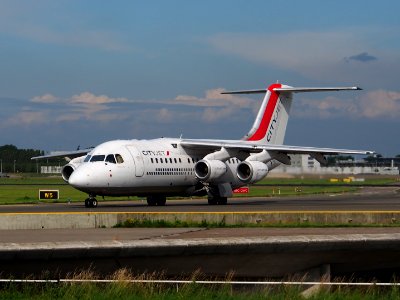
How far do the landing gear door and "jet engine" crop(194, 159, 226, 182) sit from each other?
379 centimetres

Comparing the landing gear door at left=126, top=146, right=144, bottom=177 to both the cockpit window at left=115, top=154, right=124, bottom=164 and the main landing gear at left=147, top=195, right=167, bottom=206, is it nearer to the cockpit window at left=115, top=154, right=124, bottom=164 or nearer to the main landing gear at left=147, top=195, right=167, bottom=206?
the cockpit window at left=115, top=154, right=124, bottom=164

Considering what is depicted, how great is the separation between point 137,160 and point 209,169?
408 centimetres

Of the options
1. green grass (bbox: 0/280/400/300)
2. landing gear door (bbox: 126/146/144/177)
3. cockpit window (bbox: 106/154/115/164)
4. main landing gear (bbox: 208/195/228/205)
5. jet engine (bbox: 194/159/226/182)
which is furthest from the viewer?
main landing gear (bbox: 208/195/228/205)

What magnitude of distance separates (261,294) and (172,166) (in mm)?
30843

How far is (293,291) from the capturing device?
13070 mm

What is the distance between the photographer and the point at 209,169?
43656 mm

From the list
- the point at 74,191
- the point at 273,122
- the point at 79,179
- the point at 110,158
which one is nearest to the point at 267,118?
the point at 273,122

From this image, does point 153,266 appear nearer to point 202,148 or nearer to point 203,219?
point 203,219

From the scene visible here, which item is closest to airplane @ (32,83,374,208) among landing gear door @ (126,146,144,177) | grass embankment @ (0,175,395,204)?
landing gear door @ (126,146,144,177)

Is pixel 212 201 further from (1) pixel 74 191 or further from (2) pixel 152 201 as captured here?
(1) pixel 74 191

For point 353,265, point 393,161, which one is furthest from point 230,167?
point 393,161

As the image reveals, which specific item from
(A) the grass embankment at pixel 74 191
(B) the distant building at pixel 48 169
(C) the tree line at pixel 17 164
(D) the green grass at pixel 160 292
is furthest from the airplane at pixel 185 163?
(C) the tree line at pixel 17 164

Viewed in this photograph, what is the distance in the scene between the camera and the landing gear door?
41.1 metres

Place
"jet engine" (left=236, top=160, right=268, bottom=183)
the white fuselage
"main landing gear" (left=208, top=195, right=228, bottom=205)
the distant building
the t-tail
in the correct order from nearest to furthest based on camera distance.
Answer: the white fuselage
"jet engine" (left=236, top=160, right=268, bottom=183)
"main landing gear" (left=208, top=195, right=228, bottom=205)
the t-tail
the distant building
